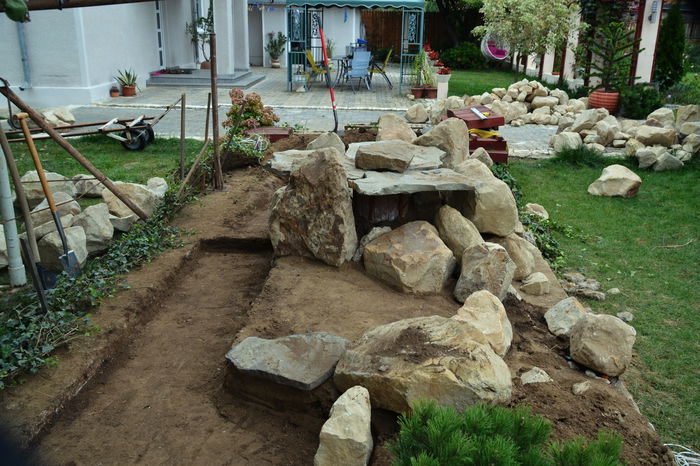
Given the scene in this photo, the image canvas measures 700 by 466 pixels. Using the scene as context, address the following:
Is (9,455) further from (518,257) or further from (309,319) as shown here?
(518,257)

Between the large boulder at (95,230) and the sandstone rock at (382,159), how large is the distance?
221 cm

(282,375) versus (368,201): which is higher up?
(368,201)

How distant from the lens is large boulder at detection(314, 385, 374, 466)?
2.56 m

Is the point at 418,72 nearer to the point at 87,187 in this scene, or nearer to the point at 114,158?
the point at 114,158

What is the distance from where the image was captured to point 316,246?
461cm

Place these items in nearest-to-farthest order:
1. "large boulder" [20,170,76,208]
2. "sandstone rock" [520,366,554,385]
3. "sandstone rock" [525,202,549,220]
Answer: "sandstone rock" [520,366,554,385]
"large boulder" [20,170,76,208]
"sandstone rock" [525,202,549,220]

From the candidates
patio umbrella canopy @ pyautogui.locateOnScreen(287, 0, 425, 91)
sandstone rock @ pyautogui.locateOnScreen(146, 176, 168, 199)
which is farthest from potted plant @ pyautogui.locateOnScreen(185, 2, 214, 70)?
sandstone rock @ pyautogui.locateOnScreen(146, 176, 168, 199)

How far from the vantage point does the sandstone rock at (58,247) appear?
14.9ft

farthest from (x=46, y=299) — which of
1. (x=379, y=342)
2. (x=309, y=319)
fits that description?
(x=379, y=342)

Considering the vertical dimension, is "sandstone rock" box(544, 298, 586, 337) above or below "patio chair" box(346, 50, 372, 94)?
below

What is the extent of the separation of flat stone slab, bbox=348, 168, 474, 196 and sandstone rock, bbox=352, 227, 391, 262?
11.5 inches

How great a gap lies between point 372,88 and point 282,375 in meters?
→ 15.7

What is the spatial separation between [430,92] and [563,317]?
12633 mm

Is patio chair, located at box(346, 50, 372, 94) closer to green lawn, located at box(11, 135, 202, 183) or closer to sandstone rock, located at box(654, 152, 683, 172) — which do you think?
green lawn, located at box(11, 135, 202, 183)
